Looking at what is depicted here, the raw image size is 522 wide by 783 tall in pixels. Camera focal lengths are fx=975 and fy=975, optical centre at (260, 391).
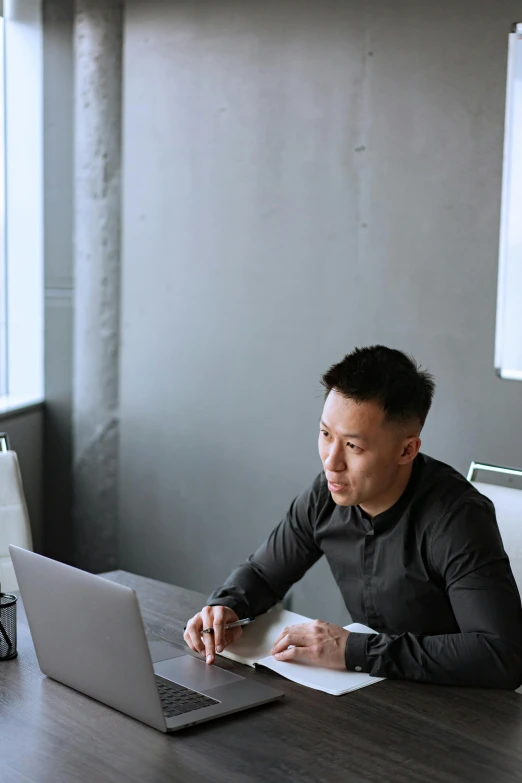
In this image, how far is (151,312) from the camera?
3871 millimetres

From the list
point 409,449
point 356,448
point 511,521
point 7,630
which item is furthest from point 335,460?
point 7,630

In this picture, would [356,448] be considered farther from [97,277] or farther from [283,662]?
[97,277]

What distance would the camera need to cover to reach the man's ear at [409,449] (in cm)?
198

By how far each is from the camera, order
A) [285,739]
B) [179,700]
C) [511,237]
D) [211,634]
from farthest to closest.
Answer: [511,237], [211,634], [179,700], [285,739]


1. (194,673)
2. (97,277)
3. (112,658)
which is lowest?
(194,673)

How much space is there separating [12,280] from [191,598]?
7.45 ft

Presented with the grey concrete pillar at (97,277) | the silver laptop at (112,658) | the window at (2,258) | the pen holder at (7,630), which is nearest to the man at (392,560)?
the silver laptop at (112,658)


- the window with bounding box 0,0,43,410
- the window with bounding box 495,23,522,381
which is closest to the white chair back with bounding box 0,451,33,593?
the window with bounding box 0,0,43,410

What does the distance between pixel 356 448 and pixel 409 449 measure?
0.13 m

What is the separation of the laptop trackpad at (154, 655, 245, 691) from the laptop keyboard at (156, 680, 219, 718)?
24mm

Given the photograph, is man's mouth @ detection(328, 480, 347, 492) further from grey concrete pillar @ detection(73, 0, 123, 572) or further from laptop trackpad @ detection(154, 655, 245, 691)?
grey concrete pillar @ detection(73, 0, 123, 572)

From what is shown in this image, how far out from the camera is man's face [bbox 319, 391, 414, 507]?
1.93 meters

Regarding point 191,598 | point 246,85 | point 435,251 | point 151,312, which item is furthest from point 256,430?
point 191,598

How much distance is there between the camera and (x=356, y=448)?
1.93 metres
